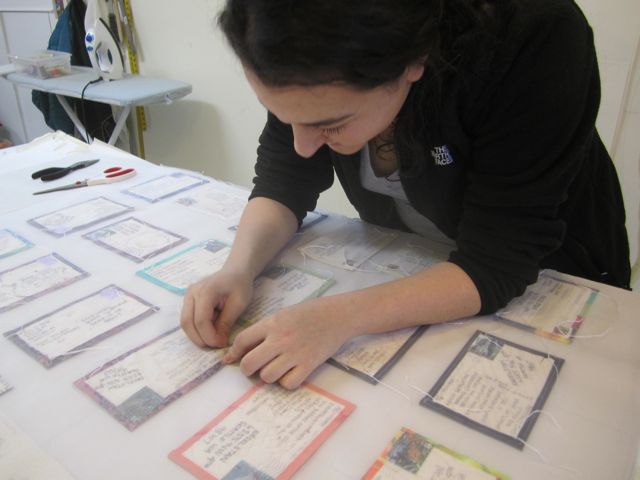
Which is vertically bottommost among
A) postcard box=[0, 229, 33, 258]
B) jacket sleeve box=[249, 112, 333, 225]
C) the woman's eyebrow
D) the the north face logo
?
postcard box=[0, 229, 33, 258]

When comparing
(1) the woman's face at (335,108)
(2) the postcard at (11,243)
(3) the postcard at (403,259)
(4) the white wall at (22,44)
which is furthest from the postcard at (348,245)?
(4) the white wall at (22,44)

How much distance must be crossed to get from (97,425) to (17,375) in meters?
0.14

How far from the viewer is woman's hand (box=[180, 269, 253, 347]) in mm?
606

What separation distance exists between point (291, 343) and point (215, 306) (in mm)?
134

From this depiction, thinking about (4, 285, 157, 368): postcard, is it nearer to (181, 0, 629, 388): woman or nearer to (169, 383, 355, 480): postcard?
(181, 0, 629, 388): woman

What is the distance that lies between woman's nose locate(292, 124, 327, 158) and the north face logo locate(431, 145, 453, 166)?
0.16m

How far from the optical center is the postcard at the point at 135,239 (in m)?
0.82

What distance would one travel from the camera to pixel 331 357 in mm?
586

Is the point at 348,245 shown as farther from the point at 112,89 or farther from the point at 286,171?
the point at 112,89

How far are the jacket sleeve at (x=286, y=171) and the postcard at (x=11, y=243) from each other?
0.38 m

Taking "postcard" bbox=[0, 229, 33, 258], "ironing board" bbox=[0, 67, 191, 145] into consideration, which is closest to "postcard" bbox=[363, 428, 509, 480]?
"postcard" bbox=[0, 229, 33, 258]

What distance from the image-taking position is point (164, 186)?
109 centimetres

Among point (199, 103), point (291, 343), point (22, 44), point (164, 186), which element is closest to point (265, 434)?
point (291, 343)

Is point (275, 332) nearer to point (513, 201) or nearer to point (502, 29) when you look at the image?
point (513, 201)
